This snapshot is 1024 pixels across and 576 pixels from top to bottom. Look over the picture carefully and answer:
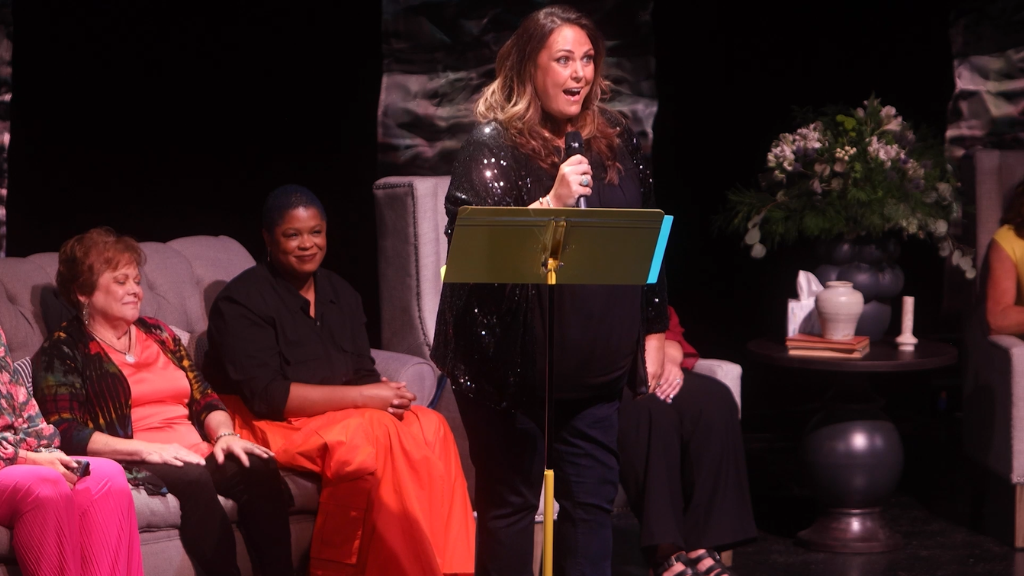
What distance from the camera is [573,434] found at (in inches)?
89.7

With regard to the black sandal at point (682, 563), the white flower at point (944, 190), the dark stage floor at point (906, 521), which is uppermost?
the white flower at point (944, 190)

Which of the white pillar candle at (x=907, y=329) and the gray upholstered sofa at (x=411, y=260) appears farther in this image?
the white pillar candle at (x=907, y=329)

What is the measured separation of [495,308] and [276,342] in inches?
48.0

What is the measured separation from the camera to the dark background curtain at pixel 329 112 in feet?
12.5

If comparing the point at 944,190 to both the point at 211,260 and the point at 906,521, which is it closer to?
the point at 906,521

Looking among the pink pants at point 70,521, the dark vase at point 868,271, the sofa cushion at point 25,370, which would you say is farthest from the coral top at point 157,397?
the dark vase at point 868,271

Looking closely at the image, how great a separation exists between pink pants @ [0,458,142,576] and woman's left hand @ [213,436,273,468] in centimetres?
27

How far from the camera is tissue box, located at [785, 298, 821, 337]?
3850 mm

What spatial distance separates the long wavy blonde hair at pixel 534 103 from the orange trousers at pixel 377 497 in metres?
1.12

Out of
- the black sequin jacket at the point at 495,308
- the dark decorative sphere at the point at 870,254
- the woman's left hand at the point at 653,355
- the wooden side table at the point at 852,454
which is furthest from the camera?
the dark decorative sphere at the point at 870,254

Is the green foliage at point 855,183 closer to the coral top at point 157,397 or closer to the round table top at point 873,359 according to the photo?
the round table top at point 873,359

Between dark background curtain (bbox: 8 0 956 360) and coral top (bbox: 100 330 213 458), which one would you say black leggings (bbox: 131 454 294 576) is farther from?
dark background curtain (bbox: 8 0 956 360)

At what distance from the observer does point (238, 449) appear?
299cm

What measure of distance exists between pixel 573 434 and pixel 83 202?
2.27 m
